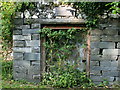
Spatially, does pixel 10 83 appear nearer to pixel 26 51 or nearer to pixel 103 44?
pixel 26 51

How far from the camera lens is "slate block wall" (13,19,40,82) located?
4.54m

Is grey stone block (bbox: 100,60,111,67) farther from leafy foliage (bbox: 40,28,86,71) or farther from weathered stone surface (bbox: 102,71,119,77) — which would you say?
leafy foliage (bbox: 40,28,86,71)

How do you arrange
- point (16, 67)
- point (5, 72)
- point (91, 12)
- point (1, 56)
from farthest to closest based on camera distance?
1. point (1, 56)
2. point (5, 72)
3. point (16, 67)
4. point (91, 12)

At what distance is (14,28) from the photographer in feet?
15.1

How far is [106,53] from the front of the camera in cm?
445

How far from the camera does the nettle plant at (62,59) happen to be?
4500 millimetres

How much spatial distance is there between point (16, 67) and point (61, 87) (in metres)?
1.18

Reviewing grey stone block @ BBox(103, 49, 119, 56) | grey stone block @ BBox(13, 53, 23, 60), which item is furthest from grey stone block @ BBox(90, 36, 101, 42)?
grey stone block @ BBox(13, 53, 23, 60)

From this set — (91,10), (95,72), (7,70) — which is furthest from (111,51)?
(7,70)

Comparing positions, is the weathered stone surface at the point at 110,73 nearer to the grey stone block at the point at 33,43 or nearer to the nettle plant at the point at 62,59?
the nettle plant at the point at 62,59

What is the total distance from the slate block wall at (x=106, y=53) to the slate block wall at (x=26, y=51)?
1.29m

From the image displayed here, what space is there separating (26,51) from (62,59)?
2.88 feet

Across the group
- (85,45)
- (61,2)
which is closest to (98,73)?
(85,45)

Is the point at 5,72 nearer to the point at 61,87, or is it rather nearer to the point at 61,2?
the point at 61,87
